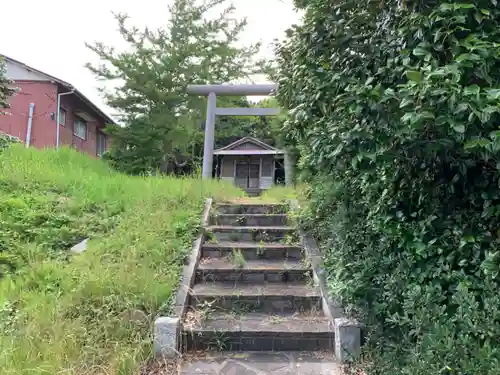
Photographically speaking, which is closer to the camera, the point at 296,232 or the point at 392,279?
the point at 392,279

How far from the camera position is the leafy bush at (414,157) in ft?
5.14

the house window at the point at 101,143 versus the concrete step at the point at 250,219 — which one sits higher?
the house window at the point at 101,143

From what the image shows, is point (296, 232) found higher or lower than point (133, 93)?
lower

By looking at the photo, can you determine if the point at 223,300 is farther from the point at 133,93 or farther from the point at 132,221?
the point at 133,93

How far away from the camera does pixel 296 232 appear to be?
4.59 metres

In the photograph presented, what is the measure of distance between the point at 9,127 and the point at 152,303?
1375cm

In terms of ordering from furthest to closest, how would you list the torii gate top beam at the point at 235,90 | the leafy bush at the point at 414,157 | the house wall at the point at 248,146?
the house wall at the point at 248,146
the torii gate top beam at the point at 235,90
the leafy bush at the point at 414,157

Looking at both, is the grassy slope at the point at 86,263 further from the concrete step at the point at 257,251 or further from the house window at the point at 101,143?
the house window at the point at 101,143

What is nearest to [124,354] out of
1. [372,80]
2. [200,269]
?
[200,269]

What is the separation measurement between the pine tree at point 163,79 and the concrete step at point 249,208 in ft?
19.1

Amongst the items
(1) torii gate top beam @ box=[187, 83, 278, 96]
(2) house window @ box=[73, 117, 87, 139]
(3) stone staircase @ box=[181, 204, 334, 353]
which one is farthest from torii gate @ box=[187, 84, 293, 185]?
(2) house window @ box=[73, 117, 87, 139]

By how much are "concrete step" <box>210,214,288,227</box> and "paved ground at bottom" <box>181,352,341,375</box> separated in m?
2.39

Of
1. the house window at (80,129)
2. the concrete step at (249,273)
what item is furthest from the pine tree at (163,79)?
the concrete step at (249,273)

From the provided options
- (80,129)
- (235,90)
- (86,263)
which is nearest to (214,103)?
(235,90)
